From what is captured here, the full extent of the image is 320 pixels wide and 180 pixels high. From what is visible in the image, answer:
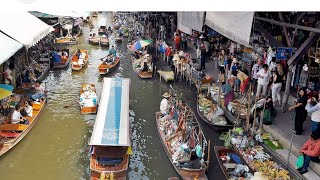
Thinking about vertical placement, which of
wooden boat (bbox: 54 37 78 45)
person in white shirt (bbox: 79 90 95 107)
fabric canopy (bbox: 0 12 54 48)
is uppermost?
fabric canopy (bbox: 0 12 54 48)

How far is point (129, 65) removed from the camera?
85.4 ft

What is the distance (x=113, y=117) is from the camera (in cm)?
1366

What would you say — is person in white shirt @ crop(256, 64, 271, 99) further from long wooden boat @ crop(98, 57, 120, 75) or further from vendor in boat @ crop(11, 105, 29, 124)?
long wooden boat @ crop(98, 57, 120, 75)

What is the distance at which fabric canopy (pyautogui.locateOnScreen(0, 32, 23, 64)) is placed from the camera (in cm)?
1378

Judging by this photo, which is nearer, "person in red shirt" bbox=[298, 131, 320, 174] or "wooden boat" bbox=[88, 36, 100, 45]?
"person in red shirt" bbox=[298, 131, 320, 174]

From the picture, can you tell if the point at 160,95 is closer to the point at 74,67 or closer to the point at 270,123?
the point at 74,67

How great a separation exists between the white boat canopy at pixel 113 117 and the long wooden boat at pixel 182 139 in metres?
1.54

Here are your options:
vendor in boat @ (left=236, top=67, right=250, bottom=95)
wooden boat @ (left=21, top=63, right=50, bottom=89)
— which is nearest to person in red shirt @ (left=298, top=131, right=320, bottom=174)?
vendor in boat @ (left=236, top=67, right=250, bottom=95)

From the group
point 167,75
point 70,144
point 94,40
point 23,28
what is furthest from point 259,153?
point 94,40

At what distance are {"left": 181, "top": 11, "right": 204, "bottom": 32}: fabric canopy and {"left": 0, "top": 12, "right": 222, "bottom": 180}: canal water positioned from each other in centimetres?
426

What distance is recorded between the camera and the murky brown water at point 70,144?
1238 centimetres

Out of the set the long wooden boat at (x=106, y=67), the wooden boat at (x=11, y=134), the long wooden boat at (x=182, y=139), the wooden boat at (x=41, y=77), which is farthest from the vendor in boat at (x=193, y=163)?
the long wooden boat at (x=106, y=67)

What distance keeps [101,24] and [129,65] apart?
14.4 meters

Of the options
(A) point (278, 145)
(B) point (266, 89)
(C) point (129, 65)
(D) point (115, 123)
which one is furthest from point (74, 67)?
(A) point (278, 145)
